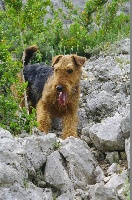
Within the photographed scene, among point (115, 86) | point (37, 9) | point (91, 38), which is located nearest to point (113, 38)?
point (91, 38)

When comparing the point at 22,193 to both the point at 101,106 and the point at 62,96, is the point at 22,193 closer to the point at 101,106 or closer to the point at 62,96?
the point at 62,96

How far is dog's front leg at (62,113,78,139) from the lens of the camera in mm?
5633

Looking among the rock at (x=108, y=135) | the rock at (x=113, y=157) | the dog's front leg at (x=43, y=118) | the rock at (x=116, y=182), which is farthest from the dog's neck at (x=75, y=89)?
the rock at (x=116, y=182)

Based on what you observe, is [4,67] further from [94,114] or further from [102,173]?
[102,173]

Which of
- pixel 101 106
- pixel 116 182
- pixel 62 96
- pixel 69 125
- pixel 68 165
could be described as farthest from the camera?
pixel 101 106

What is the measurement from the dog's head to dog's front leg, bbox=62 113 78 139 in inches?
7.8

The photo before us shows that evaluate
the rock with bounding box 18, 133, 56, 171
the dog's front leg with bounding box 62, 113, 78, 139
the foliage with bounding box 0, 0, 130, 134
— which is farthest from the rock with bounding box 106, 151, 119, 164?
the foliage with bounding box 0, 0, 130, 134

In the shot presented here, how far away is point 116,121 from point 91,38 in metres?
5.19

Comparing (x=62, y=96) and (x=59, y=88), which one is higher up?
(x=59, y=88)

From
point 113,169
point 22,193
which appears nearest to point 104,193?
point 22,193

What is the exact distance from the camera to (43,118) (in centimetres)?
585

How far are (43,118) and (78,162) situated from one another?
6.14 ft

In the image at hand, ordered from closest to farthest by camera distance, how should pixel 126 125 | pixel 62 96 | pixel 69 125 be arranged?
pixel 126 125 < pixel 69 125 < pixel 62 96

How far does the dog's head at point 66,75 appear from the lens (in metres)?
5.80
